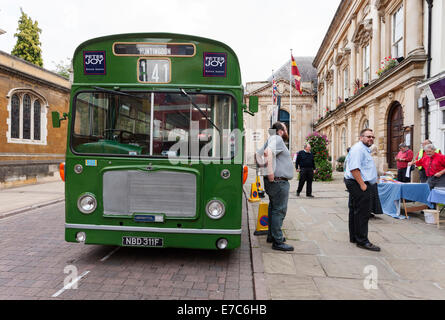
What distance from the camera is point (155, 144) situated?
12.8 ft

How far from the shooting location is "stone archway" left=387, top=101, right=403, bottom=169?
44.2 feet

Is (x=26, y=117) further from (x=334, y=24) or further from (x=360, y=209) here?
(x=334, y=24)

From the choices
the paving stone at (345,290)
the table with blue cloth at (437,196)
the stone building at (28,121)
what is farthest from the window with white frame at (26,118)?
the table with blue cloth at (437,196)

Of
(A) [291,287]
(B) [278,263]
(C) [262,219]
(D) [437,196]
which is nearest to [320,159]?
(D) [437,196]

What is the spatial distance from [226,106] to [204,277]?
2.22 metres

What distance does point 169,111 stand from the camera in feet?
12.8

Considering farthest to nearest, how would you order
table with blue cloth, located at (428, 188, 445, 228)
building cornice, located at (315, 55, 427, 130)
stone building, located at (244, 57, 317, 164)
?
stone building, located at (244, 57, 317, 164), building cornice, located at (315, 55, 427, 130), table with blue cloth, located at (428, 188, 445, 228)

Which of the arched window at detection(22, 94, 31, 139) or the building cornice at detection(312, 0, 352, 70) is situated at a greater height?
the building cornice at detection(312, 0, 352, 70)

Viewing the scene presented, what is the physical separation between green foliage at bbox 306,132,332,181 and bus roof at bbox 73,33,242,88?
13179 millimetres

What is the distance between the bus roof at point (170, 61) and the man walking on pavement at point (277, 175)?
1.13 m

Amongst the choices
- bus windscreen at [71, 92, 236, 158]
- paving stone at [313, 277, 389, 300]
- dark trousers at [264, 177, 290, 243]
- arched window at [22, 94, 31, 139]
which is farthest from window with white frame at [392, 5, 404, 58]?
arched window at [22, 94, 31, 139]

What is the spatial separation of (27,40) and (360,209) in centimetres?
3228

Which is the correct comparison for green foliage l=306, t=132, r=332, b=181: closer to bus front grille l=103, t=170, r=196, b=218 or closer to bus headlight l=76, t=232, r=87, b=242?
bus front grille l=103, t=170, r=196, b=218

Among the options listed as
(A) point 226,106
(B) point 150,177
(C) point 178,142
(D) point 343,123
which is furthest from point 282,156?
(D) point 343,123
